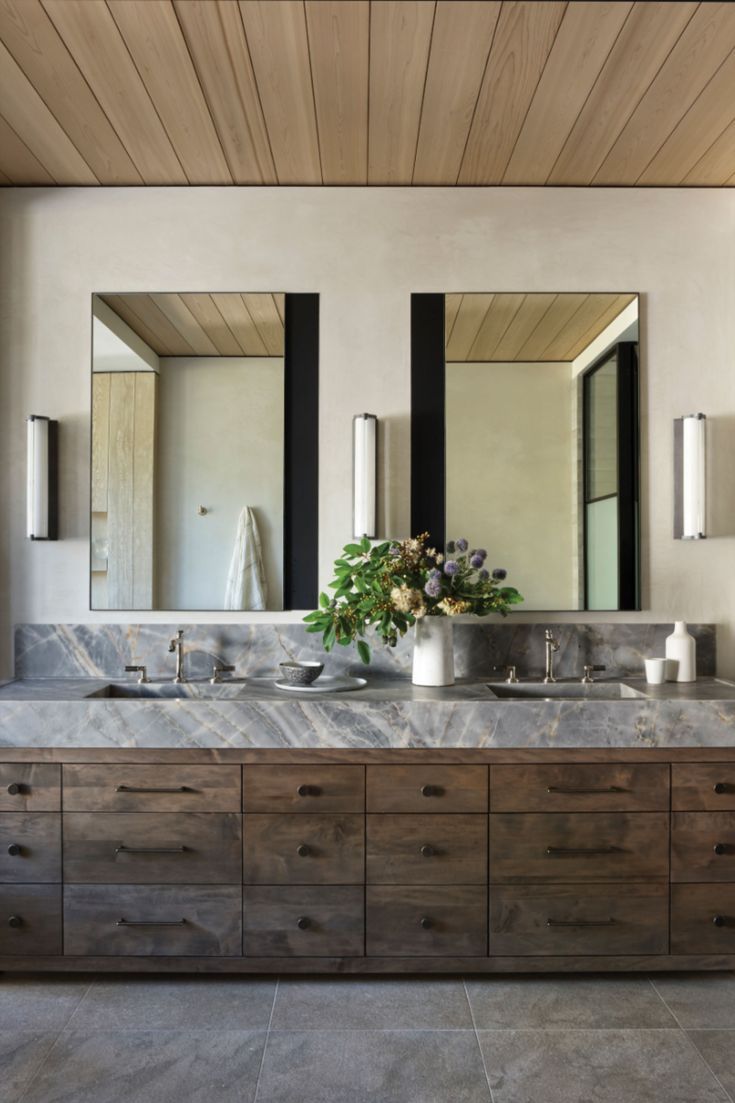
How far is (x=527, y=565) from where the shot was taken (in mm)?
2889

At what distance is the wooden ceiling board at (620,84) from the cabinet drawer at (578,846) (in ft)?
6.64

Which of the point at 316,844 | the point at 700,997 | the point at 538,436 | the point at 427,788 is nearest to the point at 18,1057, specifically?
the point at 316,844

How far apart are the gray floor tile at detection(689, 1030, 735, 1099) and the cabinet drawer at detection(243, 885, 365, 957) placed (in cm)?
90

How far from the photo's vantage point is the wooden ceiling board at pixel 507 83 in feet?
6.66

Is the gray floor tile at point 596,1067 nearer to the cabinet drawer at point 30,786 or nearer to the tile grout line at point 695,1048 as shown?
the tile grout line at point 695,1048

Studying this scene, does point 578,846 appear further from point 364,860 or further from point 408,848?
point 364,860

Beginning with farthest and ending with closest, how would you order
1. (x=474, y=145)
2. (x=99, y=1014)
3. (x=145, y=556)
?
1. (x=145, y=556)
2. (x=474, y=145)
3. (x=99, y=1014)

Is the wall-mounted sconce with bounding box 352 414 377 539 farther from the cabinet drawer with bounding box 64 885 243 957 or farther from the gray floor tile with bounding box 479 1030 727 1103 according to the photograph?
the gray floor tile with bounding box 479 1030 727 1103

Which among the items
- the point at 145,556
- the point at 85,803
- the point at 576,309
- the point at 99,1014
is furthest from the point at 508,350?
the point at 99,1014

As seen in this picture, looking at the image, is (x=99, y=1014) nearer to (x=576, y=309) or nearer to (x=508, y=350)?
(x=508, y=350)

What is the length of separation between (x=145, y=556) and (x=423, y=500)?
3.21 feet

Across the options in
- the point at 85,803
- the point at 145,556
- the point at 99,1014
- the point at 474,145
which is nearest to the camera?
the point at 99,1014

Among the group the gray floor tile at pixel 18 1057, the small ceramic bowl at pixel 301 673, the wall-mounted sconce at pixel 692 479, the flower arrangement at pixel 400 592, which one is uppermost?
the wall-mounted sconce at pixel 692 479

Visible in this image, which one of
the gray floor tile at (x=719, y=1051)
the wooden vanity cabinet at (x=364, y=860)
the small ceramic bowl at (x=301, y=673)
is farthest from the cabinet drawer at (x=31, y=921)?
the gray floor tile at (x=719, y=1051)
